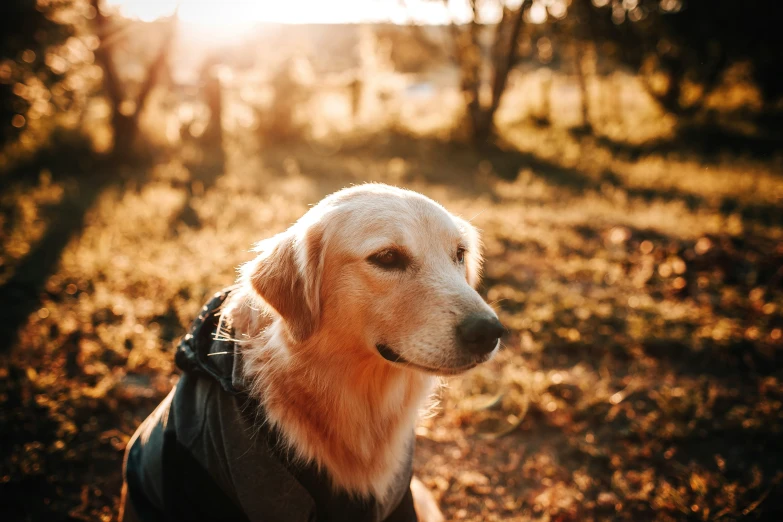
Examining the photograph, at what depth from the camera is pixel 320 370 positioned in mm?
2049

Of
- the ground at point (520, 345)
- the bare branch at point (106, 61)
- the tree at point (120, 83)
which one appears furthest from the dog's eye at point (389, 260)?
the bare branch at point (106, 61)

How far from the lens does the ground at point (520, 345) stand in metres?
2.80

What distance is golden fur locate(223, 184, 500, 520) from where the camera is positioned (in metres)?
1.96

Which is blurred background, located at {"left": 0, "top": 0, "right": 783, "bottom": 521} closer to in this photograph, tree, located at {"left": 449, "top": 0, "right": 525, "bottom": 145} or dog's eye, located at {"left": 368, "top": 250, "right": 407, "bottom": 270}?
tree, located at {"left": 449, "top": 0, "right": 525, "bottom": 145}

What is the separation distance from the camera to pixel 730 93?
54.3ft

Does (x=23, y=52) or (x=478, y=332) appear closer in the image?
(x=478, y=332)

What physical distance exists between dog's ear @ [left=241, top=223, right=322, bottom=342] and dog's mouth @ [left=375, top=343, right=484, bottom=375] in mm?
328

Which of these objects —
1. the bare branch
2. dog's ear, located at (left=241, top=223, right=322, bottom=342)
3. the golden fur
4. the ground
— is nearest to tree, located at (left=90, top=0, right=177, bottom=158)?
the bare branch

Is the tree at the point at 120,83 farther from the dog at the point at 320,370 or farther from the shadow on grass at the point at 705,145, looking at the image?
the shadow on grass at the point at 705,145

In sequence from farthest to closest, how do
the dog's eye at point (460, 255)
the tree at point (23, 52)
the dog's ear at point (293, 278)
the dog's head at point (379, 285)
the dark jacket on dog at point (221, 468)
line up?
the tree at point (23, 52), the dog's eye at point (460, 255), the dog's ear at point (293, 278), the dog's head at point (379, 285), the dark jacket on dog at point (221, 468)

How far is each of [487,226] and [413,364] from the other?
5.20m

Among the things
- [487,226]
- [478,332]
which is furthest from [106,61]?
[478,332]

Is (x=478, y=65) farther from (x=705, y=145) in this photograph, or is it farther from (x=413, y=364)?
→ (x=413, y=364)

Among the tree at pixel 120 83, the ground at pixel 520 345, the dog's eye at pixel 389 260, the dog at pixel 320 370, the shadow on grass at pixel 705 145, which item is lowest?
the ground at pixel 520 345
